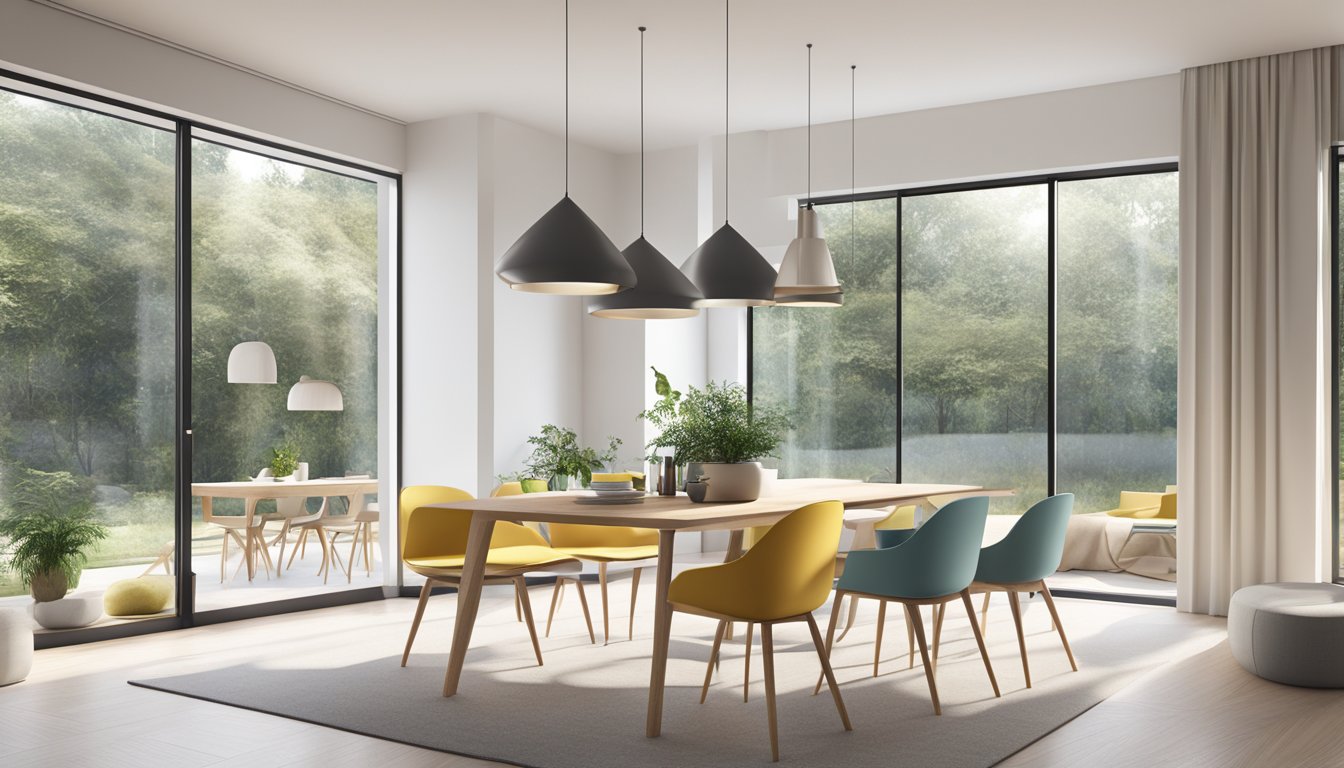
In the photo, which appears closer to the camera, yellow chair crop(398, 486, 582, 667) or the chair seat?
yellow chair crop(398, 486, 582, 667)

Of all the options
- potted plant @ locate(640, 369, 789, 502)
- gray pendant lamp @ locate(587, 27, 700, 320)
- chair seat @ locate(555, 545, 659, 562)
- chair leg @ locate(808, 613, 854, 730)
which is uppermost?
gray pendant lamp @ locate(587, 27, 700, 320)

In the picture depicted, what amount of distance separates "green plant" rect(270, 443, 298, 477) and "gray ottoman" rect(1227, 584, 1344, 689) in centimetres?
494

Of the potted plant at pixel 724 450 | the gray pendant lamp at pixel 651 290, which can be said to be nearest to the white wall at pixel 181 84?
the gray pendant lamp at pixel 651 290

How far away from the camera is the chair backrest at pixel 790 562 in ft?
12.1

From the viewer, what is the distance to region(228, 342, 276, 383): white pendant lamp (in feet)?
21.2

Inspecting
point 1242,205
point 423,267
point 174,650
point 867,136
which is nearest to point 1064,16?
point 1242,205

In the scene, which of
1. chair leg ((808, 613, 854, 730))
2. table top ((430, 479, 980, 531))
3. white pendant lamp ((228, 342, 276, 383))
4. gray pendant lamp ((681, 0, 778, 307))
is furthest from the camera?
white pendant lamp ((228, 342, 276, 383))

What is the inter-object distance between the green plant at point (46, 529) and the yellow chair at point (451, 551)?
1629 millimetres

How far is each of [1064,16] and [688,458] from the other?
9.61 ft

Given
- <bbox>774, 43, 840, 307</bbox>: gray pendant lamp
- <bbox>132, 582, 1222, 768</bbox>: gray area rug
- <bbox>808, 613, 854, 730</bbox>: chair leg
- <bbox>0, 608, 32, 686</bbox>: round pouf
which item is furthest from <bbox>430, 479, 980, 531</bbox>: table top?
<bbox>0, 608, 32, 686</bbox>: round pouf

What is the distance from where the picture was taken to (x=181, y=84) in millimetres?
6062

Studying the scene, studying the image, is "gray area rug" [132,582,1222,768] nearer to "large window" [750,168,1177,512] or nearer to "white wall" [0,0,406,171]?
"large window" [750,168,1177,512]

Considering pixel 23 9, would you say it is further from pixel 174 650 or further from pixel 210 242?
pixel 174 650

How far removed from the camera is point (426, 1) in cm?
542
